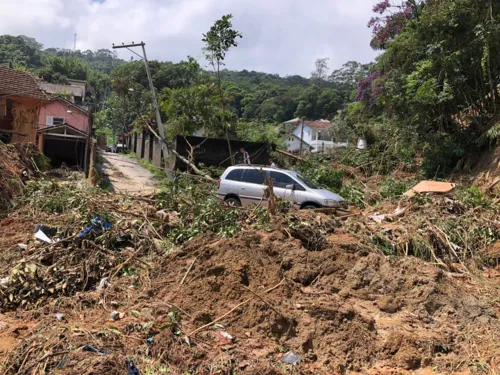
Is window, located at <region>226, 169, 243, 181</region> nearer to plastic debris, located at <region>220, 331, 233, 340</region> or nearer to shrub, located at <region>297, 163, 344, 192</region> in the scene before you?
shrub, located at <region>297, 163, 344, 192</region>

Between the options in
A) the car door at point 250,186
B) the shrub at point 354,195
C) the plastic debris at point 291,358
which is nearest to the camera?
the plastic debris at point 291,358

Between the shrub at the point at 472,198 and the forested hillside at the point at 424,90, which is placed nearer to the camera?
the shrub at the point at 472,198

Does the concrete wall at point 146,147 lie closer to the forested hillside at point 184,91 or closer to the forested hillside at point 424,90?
the forested hillside at point 184,91

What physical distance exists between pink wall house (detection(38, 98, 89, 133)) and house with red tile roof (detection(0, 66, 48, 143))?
49.8 ft

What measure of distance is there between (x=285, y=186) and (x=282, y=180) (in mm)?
→ 268

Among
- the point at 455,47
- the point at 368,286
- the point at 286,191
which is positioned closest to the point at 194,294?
the point at 368,286

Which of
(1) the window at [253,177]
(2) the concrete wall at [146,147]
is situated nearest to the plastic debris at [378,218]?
(1) the window at [253,177]

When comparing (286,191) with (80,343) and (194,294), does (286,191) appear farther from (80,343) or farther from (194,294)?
(80,343)

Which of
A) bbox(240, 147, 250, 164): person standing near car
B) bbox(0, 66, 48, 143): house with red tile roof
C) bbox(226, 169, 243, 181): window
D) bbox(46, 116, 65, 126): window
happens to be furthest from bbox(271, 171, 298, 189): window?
bbox(46, 116, 65, 126): window

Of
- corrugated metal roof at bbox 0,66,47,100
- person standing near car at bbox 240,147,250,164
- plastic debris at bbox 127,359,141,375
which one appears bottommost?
plastic debris at bbox 127,359,141,375

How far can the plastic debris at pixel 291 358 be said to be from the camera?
15.2ft

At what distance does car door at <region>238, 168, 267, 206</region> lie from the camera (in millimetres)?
12492

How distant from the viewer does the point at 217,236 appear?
729cm

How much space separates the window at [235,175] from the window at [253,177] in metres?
0.16
